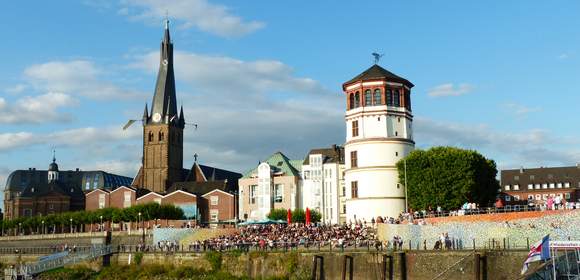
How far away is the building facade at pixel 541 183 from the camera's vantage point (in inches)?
4258

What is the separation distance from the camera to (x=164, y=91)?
121 meters

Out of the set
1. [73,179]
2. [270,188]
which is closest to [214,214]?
[270,188]

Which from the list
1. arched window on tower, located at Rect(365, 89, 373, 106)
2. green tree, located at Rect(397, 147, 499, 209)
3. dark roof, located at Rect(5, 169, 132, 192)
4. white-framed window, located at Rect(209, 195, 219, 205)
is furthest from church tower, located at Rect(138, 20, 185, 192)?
green tree, located at Rect(397, 147, 499, 209)

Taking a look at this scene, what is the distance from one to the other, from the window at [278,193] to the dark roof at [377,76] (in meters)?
23.8

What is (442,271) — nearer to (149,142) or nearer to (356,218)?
(356,218)

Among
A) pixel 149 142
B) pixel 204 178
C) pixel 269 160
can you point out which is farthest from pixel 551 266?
pixel 149 142

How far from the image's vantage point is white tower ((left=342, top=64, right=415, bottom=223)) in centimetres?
6475

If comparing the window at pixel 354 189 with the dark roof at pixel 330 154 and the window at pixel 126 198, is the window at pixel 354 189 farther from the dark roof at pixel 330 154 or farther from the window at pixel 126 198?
the window at pixel 126 198

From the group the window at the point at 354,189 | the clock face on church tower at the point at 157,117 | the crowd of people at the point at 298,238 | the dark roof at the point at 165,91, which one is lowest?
the crowd of people at the point at 298,238

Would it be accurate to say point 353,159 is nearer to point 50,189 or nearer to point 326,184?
point 326,184

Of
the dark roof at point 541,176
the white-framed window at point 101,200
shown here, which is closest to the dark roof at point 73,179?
the white-framed window at point 101,200

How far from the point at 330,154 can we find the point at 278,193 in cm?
855

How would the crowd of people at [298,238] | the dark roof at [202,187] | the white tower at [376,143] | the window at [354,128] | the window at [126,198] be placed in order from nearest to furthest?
the crowd of people at [298,238] → the white tower at [376,143] → the window at [354,128] → the dark roof at [202,187] → the window at [126,198]

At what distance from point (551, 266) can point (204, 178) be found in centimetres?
8795
